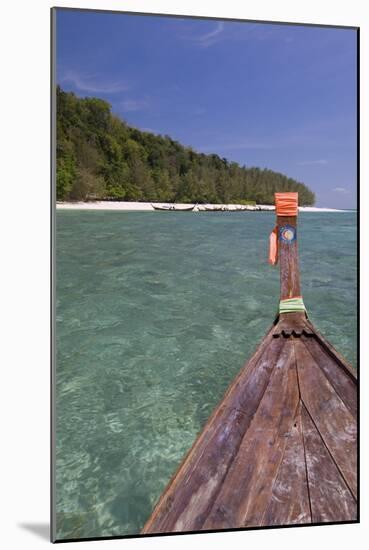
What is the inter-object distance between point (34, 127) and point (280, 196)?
1186mm

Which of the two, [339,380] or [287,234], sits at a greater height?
[287,234]

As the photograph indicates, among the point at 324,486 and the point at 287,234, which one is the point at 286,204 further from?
the point at 324,486

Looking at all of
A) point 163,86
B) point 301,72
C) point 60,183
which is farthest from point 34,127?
point 301,72

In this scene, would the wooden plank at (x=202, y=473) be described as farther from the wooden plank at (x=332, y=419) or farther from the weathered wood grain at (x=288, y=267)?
the weathered wood grain at (x=288, y=267)

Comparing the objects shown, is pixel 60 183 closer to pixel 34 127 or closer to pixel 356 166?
pixel 34 127

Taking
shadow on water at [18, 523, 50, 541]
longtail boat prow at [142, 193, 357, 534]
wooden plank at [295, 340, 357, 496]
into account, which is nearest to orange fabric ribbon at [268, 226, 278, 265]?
longtail boat prow at [142, 193, 357, 534]

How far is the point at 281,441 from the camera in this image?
61.1 inches

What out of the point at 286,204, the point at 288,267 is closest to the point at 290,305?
the point at 288,267

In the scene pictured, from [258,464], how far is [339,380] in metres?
0.57

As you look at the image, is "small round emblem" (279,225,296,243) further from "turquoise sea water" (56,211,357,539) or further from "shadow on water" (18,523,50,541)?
"shadow on water" (18,523,50,541)

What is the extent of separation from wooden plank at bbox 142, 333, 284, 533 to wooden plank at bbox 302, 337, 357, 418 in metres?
0.44

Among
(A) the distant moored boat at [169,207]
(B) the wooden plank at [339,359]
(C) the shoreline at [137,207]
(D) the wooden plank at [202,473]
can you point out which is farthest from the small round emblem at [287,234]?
(D) the wooden plank at [202,473]

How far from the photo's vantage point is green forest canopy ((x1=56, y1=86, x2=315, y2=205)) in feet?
5.22

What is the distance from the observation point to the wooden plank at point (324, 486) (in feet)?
4.98
